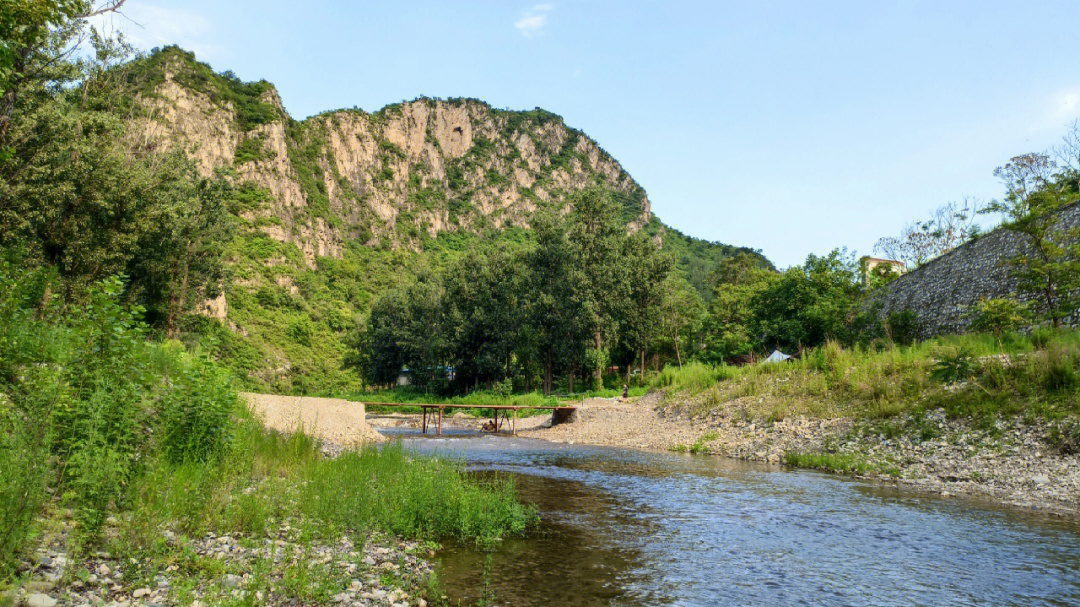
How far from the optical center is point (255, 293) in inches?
3418

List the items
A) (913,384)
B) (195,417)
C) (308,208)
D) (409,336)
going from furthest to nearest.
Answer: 1. (308,208)
2. (409,336)
3. (913,384)
4. (195,417)

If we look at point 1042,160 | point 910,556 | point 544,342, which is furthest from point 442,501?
point 1042,160

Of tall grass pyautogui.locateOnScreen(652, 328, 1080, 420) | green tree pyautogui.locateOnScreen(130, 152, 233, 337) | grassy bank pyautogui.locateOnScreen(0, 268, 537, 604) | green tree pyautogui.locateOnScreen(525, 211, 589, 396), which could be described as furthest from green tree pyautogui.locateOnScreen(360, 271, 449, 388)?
grassy bank pyautogui.locateOnScreen(0, 268, 537, 604)

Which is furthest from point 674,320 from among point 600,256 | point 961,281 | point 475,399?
point 961,281

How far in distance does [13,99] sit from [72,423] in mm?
13155

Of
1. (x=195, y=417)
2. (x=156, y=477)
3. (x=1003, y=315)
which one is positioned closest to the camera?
(x=156, y=477)

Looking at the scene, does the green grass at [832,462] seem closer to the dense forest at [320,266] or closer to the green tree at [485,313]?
the dense forest at [320,266]

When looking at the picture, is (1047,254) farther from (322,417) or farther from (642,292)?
(642,292)

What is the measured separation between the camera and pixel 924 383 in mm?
21812

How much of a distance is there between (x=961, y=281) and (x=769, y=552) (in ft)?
103

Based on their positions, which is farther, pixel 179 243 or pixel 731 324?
pixel 731 324

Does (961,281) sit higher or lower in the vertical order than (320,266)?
lower

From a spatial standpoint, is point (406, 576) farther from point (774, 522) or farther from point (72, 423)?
point (774, 522)

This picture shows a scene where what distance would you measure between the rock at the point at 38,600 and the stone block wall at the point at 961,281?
33.2 m
